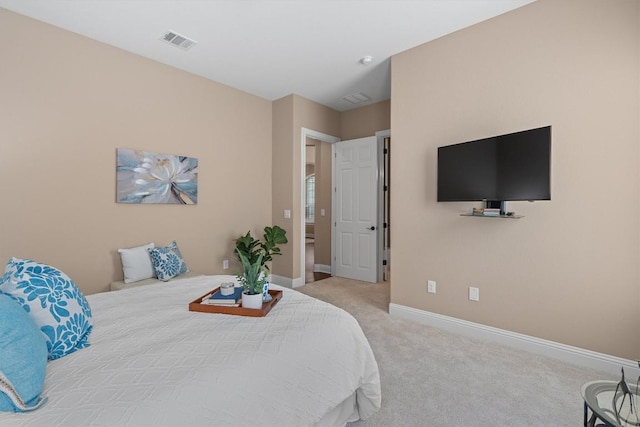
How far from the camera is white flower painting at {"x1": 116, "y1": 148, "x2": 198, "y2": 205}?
10.8 ft

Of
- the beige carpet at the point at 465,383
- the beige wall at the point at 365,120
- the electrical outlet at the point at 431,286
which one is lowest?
the beige carpet at the point at 465,383

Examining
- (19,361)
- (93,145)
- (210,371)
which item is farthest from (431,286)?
(93,145)

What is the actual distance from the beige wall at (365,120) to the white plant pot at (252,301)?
4002 millimetres

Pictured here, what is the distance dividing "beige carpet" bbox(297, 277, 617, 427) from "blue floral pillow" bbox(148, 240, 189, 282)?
2.11 meters

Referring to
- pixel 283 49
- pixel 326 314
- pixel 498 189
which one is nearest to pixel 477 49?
pixel 498 189

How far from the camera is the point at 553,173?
96.7 inches

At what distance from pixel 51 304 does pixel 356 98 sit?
14.7 ft

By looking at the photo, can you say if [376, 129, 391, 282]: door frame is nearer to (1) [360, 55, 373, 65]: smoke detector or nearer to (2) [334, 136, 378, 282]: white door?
(2) [334, 136, 378, 282]: white door

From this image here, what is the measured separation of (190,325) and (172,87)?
331 centimetres

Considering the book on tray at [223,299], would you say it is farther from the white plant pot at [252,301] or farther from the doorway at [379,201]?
the doorway at [379,201]

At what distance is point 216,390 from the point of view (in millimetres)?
1021

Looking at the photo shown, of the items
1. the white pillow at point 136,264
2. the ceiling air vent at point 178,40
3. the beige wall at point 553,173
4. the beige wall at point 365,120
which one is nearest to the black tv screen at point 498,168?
the beige wall at point 553,173

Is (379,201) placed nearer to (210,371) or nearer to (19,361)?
(210,371)

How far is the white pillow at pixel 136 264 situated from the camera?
3123 millimetres
